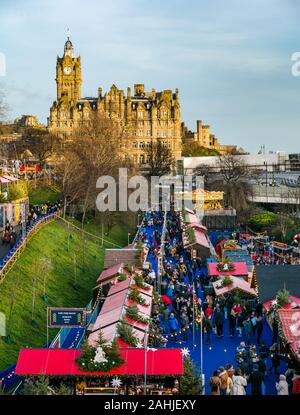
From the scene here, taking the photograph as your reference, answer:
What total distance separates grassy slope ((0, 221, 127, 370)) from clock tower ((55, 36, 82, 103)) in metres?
97.0

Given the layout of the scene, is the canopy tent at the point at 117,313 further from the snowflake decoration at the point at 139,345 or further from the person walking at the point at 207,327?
the person walking at the point at 207,327

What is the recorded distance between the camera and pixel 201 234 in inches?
1603

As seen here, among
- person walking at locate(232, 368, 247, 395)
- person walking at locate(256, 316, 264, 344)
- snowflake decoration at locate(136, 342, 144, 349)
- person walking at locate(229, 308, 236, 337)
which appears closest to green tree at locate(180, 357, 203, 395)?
person walking at locate(232, 368, 247, 395)

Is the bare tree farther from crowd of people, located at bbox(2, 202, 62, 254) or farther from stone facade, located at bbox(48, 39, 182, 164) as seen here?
crowd of people, located at bbox(2, 202, 62, 254)

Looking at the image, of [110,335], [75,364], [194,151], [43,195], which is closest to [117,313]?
[110,335]

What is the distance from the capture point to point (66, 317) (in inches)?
763

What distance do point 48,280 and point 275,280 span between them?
997 cm

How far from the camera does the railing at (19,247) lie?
86.2 feet

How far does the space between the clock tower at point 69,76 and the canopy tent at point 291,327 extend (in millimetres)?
119673

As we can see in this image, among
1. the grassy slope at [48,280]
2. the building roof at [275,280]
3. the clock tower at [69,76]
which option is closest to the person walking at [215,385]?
the grassy slope at [48,280]

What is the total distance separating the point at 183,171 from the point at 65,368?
3697 inches

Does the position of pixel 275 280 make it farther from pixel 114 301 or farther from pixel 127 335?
pixel 127 335

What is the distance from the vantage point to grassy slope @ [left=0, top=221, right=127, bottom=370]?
75.2 ft

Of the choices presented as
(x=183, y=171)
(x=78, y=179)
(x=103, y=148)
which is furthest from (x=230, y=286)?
(x=183, y=171)
